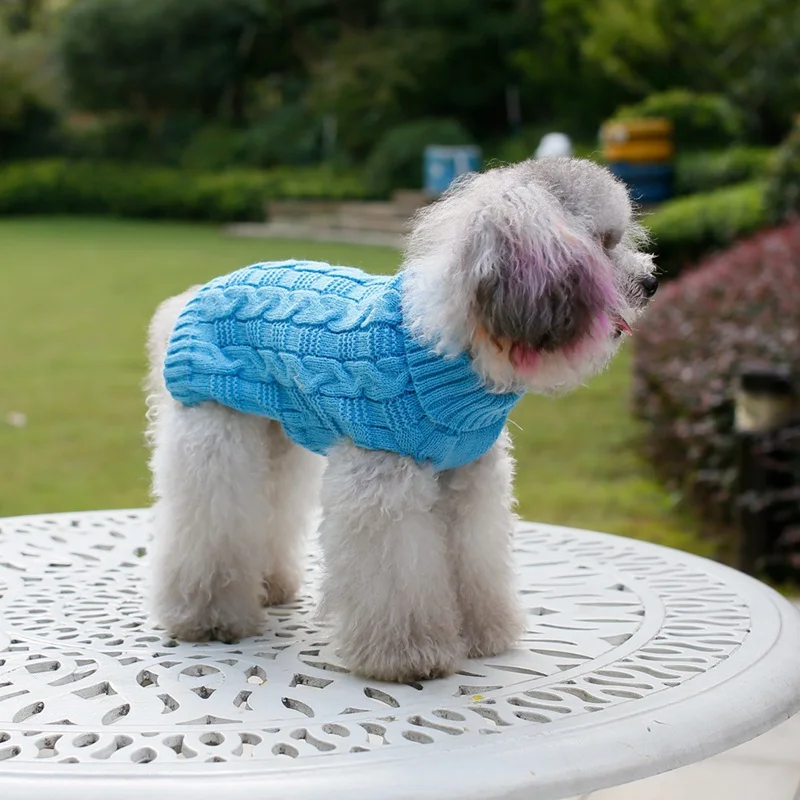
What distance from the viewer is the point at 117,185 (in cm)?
2022

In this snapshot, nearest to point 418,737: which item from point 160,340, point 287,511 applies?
point 287,511

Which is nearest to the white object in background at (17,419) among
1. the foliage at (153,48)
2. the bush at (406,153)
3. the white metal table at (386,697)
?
the white metal table at (386,697)

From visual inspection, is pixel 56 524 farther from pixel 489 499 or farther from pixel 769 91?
pixel 769 91

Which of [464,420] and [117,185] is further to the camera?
[117,185]

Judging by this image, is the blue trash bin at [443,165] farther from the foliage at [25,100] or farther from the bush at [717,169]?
the foliage at [25,100]

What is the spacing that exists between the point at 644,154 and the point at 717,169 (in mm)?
1015

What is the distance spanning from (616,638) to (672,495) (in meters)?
3.11

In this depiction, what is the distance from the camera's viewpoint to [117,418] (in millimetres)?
7312

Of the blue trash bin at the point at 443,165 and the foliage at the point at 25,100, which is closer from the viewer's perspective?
the blue trash bin at the point at 443,165

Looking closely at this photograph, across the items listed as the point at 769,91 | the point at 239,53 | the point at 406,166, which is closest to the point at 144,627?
the point at 769,91

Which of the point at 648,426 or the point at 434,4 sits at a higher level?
the point at 434,4

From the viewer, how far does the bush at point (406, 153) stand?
17.8 metres

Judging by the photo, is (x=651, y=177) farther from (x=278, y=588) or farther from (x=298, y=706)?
(x=298, y=706)

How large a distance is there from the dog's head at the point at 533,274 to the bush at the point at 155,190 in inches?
627
